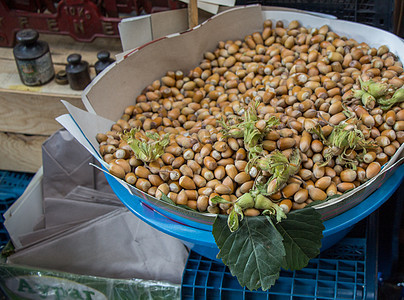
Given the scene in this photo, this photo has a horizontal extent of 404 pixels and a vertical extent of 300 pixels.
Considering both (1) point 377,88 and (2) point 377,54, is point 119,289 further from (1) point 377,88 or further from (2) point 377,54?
(2) point 377,54

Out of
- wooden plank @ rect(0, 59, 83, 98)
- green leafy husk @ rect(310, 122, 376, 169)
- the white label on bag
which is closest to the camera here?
green leafy husk @ rect(310, 122, 376, 169)

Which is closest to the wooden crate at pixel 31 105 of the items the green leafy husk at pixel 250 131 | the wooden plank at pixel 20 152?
the wooden plank at pixel 20 152

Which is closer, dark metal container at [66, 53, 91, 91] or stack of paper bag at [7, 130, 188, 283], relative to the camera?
stack of paper bag at [7, 130, 188, 283]

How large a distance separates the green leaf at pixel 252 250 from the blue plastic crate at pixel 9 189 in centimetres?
96

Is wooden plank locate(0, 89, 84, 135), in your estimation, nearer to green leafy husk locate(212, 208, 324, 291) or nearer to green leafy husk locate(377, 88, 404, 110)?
green leafy husk locate(212, 208, 324, 291)

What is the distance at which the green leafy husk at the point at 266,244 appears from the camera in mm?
936

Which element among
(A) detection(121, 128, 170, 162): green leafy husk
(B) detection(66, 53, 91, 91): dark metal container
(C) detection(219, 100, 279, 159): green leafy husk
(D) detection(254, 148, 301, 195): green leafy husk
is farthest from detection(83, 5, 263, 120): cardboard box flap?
(D) detection(254, 148, 301, 195): green leafy husk

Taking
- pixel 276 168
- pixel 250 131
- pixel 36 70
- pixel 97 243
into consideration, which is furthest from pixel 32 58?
pixel 276 168

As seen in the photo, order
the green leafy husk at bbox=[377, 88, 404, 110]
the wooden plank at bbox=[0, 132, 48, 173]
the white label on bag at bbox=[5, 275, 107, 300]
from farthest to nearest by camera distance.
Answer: the wooden plank at bbox=[0, 132, 48, 173], the white label on bag at bbox=[5, 275, 107, 300], the green leafy husk at bbox=[377, 88, 404, 110]

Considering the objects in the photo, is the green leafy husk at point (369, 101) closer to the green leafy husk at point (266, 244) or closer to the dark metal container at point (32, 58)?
the green leafy husk at point (266, 244)

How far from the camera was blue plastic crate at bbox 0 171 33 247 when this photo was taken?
63.6 inches

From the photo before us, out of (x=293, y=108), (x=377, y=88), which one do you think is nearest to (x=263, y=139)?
(x=293, y=108)

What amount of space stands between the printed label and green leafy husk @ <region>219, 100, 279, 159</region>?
86cm

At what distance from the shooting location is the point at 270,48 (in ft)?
4.87
